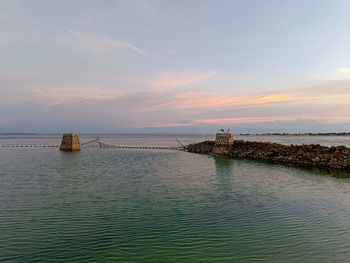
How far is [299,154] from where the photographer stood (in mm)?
32188

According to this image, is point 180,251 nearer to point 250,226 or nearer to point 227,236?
point 227,236

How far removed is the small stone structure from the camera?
44688 millimetres

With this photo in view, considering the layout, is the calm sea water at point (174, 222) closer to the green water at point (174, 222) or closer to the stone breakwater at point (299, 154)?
the green water at point (174, 222)

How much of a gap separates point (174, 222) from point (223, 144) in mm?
35988

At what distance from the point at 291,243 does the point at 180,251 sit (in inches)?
145

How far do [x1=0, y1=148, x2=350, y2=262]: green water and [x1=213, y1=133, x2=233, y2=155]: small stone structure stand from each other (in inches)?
1033

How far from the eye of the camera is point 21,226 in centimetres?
992

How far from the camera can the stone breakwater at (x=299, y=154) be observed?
27938 millimetres

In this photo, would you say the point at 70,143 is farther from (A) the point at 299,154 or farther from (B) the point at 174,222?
(B) the point at 174,222

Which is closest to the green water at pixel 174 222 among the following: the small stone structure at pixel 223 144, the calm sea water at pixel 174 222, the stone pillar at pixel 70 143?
the calm sea water at pixel 174 222

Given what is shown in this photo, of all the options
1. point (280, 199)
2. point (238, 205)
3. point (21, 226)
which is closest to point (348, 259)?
Answer: point (238, 205)

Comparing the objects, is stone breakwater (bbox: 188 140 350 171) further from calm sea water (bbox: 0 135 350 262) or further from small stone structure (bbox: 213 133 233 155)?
calm sea water (bbox: 0 135 350 262)

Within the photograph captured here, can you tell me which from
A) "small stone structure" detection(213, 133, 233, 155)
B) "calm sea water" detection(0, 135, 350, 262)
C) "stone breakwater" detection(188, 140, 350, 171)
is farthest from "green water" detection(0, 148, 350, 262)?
"small stone structure" detection(213, 133, 233, 155)

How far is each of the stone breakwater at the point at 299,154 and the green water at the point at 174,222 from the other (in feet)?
35.3
